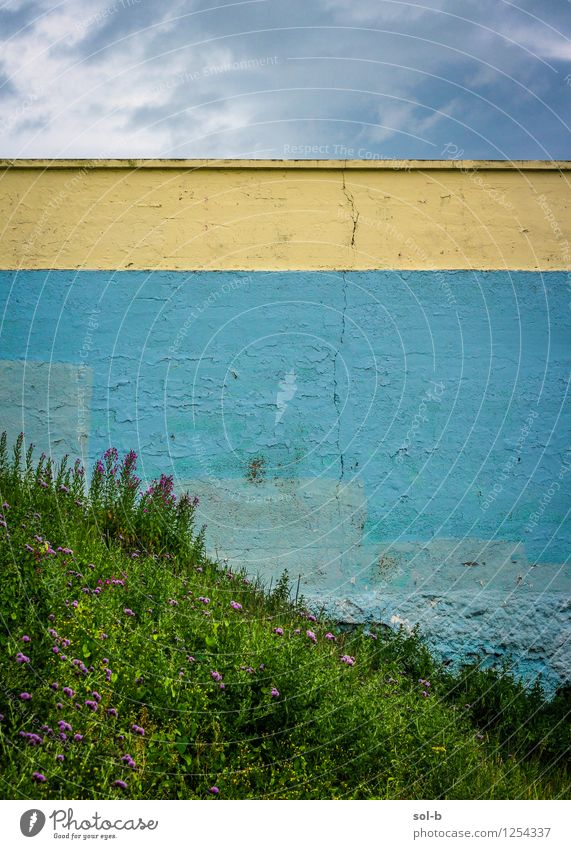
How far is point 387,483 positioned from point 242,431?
122cm

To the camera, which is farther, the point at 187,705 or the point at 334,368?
the point at 334,368

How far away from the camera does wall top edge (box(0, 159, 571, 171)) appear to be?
6.20 metres

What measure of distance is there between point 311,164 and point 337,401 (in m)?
1.94

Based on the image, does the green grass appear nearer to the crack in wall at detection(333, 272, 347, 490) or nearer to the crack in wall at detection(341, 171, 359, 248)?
the crack in wall at detection(333, 272, 347, 490)

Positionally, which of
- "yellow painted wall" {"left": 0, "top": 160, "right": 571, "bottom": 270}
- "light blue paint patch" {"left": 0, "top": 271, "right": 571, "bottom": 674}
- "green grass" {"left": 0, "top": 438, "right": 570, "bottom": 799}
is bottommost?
"green grass" {"left": 0, "top": 438, "right": 570, "bottom": 799}

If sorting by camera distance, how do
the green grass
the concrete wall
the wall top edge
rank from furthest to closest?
the wall top edge
the concrete wall
the green grass

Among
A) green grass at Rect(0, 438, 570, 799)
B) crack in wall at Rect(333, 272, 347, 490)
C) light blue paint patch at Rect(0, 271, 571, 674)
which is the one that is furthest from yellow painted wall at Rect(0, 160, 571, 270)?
green grass at Rect(0, 438, 570, 799)

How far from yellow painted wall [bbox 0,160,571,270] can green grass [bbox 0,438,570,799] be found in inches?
96.0

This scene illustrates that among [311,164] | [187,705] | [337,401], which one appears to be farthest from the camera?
[311,164]

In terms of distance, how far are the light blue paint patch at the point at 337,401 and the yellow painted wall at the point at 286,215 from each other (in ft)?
0.52

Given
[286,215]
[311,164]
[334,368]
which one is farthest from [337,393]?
[311,164]

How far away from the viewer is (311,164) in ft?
20.4

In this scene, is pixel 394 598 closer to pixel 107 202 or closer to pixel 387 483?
pixel 387 483

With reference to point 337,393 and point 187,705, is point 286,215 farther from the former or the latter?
point 187,705
